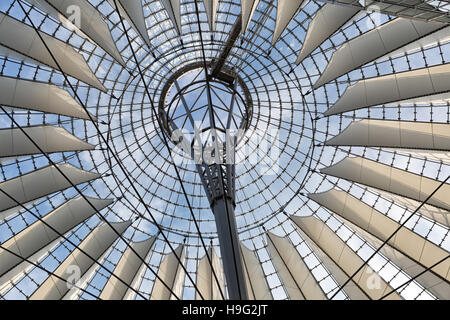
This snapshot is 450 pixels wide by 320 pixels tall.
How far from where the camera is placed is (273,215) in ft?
90.8

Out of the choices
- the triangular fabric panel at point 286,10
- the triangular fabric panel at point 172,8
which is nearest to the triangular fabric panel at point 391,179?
the triangular fabric panel at point 286,10

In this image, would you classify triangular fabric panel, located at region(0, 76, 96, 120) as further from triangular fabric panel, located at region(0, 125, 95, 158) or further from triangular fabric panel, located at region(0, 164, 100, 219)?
triangular fabric panel, located at region(0, 164, 100, 219)

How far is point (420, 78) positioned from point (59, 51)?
16869 mm

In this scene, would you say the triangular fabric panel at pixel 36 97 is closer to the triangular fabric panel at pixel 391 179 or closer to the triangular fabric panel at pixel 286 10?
the triangular fabric panel at pixel 286 10

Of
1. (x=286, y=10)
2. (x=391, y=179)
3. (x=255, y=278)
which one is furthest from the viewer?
(x=255, y=278)

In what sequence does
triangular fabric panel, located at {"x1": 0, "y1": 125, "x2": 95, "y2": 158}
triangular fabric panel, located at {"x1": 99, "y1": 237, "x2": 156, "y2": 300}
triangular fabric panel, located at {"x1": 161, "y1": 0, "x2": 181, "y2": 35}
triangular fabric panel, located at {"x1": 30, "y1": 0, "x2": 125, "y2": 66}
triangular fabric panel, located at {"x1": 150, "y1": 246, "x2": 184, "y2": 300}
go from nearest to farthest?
triangular fabric panel, located at {"x1": 30, "y1": 0, "x2": 125, "y2": 66}, triangular fabric panel, located at {"x1": 161, "y1": 0, "x2": 181, "y2": 35}, triangular fabric panel, located at {"x1": 0, "y1": 125, "x2": 95, "y2": 158}, triangular fabric panel, located at {"x1": 99, "y1": 237, "x2": 156, "y2": 300}, triangular fabric panel, located at {"x1": 150, "y1": 246, "x2": 184, "y2": 300}

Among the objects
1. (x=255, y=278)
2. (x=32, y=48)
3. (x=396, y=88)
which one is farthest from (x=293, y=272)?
(x=32, y=48)

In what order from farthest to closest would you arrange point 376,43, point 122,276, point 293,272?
point 293,272
point 122,276
point 376,43

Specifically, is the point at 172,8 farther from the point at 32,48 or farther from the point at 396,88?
the point at 396,88

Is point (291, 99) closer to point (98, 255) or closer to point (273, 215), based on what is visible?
point (273, 215)

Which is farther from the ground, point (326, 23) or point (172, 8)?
point (326, 23)

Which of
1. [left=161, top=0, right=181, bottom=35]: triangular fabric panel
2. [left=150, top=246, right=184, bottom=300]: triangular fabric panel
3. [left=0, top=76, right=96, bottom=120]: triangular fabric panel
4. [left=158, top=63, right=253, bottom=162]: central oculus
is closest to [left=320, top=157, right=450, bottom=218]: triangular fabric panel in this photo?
[left=158, top=63, right=253, bottom=162]: central oculus
